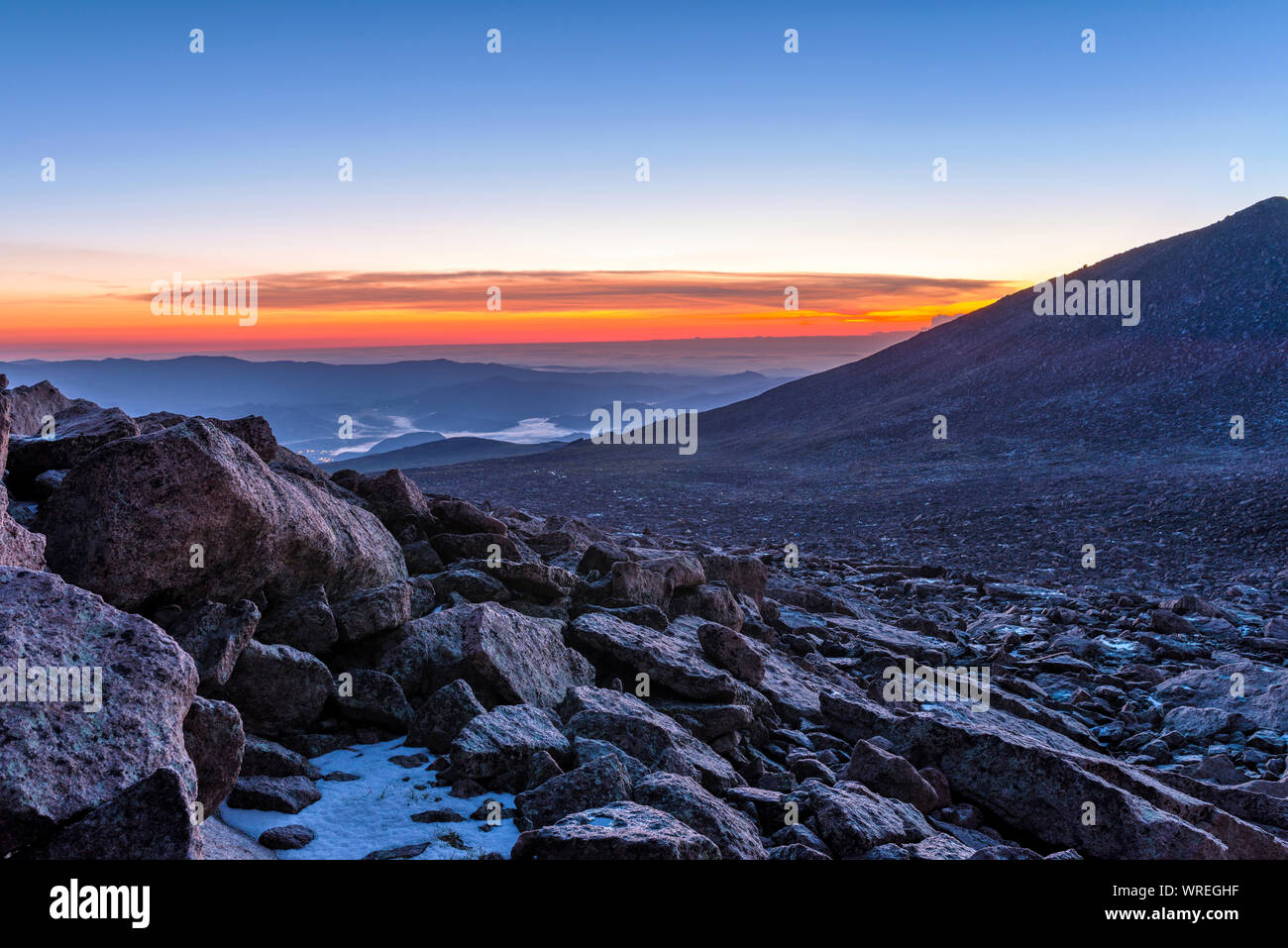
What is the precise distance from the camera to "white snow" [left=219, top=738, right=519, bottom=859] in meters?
4.20

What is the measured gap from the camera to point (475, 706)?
5395mm

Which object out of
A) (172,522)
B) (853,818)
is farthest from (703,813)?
(172,522)

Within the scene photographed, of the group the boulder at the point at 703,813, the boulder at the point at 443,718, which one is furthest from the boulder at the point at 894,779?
the boulder at the point at 443,718

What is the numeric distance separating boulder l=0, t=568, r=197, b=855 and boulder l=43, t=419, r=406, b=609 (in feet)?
3.50

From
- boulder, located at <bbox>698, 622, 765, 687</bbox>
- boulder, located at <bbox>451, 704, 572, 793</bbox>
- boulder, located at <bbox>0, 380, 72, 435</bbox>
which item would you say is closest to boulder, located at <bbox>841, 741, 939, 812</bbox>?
boulder, located at <bbox>698, 622, 765, 687</bbox>

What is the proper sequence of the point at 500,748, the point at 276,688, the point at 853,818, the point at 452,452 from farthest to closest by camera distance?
the point at 452,452 < the point at 276,688 < the point at 500,748 < the point at 853,818

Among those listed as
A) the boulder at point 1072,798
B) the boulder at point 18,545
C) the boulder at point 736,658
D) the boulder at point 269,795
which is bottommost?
the boulder at point 1072,798

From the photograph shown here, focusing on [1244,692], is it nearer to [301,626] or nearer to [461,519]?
[461,519]

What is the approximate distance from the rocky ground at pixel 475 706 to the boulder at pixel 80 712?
0.04ft

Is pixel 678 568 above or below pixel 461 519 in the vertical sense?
below

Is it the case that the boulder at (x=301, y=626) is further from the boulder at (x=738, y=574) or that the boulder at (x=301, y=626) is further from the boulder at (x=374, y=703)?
the boulder at (x=738, y=574)

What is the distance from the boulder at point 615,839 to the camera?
369 cm

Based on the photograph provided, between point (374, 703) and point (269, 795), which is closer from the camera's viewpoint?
point (269, 795)

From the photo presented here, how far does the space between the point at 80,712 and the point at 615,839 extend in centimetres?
231
